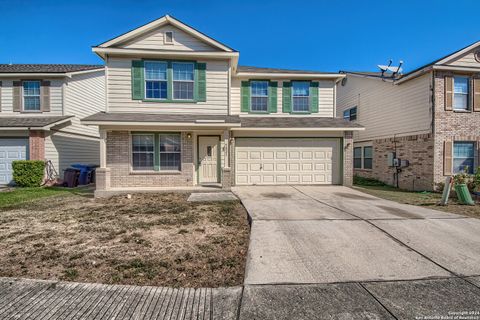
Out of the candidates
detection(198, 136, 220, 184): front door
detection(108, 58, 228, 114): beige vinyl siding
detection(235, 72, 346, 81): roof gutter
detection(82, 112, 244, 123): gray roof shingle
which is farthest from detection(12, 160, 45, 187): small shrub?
detection(235, 72, 346, 81): roof gutter

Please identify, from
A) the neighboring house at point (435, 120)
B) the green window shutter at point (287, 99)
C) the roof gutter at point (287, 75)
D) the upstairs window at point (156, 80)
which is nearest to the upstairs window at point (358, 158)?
the neighboring house at point (435, 120)

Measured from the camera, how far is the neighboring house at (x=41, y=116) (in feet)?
39.4

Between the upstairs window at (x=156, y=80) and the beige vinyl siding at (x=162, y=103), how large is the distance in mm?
394

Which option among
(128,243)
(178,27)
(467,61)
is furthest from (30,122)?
(467,61)

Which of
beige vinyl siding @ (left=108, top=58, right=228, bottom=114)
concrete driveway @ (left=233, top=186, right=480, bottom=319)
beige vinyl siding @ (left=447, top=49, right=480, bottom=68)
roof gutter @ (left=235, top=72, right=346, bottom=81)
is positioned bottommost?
concrete driveway @ (left=233, top=186, right=480, bottom=319)

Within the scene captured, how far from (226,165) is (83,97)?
10.9 metres

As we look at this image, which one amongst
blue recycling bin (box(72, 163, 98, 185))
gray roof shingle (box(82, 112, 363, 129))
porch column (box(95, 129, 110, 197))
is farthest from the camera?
blue recycling bin (box(72, 163, 98, 185))

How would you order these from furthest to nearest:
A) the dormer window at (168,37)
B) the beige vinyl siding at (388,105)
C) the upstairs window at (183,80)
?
1. the beige vinyl siding at (388,105)
2. the dormer window at (168,37)
3. the upstairs window at (183,80)

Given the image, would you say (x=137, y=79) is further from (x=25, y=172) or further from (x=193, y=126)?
(x=25, y=172)

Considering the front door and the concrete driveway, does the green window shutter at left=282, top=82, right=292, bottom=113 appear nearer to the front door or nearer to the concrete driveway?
the front door

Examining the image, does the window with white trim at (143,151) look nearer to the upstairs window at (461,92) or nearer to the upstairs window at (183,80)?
the upstairs window at (183,80)

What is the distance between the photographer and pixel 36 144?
1191cm

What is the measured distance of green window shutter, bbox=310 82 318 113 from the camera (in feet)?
39.6

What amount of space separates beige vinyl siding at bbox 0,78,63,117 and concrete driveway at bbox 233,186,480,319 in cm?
1278
